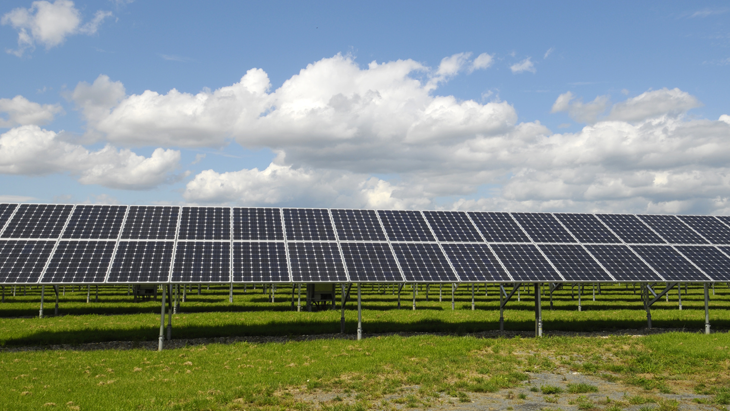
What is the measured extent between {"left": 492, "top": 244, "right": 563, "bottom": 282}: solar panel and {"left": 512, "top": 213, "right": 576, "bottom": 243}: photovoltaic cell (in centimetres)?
208

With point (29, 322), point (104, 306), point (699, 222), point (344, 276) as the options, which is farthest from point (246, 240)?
point (699, 222)

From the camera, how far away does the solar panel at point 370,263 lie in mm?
24969

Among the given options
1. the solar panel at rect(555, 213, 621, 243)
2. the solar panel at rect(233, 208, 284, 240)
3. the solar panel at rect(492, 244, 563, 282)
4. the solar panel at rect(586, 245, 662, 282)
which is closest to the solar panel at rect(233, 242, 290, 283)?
the solar panel at rect(233, 208, 284, 240)

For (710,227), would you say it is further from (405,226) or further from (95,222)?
(95,222)

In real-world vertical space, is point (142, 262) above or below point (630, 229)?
below

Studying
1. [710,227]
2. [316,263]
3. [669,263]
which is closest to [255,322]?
[316,263]

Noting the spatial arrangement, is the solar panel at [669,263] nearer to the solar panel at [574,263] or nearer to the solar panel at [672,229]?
the solar panel at [672,229]

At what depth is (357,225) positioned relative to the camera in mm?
31250

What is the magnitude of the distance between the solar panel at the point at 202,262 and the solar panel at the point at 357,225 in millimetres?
6869

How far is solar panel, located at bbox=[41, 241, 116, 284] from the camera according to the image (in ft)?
74.6

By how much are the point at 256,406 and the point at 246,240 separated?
15.0 metres

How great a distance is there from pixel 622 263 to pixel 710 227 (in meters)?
12.8

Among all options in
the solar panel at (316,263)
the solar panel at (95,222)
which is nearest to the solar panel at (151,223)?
the solar panel at (95,222)

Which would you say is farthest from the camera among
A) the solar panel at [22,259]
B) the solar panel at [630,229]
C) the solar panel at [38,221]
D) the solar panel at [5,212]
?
the solar panel at [630,229]
